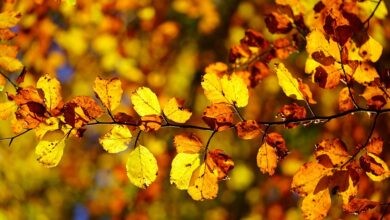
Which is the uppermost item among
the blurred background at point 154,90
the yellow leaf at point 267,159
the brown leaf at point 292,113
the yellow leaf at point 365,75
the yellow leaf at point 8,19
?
the yellow leaf at point 365,75

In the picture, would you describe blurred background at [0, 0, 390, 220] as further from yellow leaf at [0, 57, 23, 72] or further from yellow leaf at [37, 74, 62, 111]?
yellow leaf at [37, 74, 62, 111]

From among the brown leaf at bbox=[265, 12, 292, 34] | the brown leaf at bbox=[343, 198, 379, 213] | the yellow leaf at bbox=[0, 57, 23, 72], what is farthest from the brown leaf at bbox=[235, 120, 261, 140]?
the yellow leaf at bbox=[0, 57, 23, 72]

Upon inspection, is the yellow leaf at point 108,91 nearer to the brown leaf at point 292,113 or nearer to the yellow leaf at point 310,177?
the brown leaf at point 292,113

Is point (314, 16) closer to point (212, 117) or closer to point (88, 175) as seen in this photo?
point (212, 117)

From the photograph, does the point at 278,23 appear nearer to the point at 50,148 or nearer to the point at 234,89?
the point at 234,89

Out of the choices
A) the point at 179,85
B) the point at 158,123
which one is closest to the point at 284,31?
the point at 158,123

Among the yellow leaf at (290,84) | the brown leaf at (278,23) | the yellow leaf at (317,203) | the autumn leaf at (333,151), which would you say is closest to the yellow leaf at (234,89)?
the yellow leaf at (290,84)
